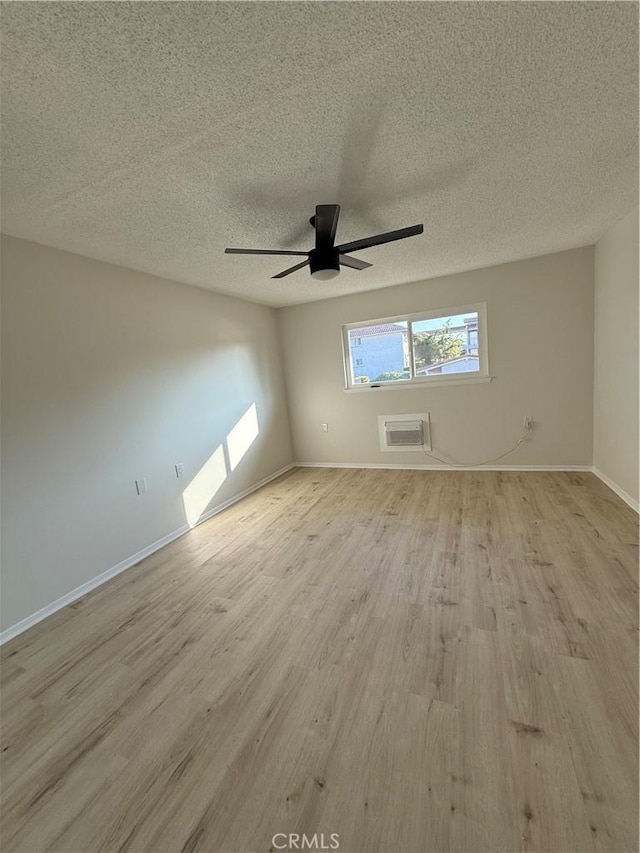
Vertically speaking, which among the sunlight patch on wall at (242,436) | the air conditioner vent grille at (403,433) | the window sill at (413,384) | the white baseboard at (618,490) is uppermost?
the window sill at (413,384)

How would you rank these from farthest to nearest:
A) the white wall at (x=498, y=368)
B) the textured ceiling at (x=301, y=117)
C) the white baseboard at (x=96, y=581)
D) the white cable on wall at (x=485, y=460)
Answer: the white cable on wall at (x=485, y=460) < the white wall at (x=498, y=368) < the white baseboard at (x=96, y=581) < the textured ceiling at (x=301, y=117)

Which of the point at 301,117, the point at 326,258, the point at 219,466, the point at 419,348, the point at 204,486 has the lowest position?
the point at 204,486

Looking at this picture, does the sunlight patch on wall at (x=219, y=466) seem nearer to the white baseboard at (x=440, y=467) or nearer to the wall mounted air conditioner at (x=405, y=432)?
the white baseboard at (x=440, y=467)

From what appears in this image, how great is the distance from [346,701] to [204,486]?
8.35 feet

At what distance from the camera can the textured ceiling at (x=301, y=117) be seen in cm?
101

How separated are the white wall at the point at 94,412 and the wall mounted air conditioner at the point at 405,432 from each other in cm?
209

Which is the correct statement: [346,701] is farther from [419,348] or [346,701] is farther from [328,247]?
[419,348]

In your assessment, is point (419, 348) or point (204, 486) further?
point (419, 348)

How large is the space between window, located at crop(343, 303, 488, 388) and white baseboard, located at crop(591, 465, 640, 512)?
1.54m

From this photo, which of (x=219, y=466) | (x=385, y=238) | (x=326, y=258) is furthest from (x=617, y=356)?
(x=219, y=466)

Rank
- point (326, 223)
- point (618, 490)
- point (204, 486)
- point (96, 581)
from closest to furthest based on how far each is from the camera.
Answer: point (326, 223) → point (96, 581) → point (618, 490) → point (204, 486)

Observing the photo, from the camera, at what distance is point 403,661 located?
1572 millimetres

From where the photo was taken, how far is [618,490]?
3061 millimetres

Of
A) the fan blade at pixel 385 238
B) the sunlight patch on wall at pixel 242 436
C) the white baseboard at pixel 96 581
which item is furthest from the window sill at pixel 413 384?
the fan blade at pixel 385 238
